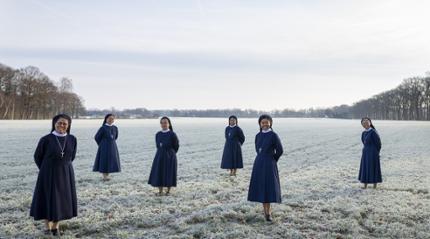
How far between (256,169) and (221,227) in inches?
61.0

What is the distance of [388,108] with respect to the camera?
502 feet

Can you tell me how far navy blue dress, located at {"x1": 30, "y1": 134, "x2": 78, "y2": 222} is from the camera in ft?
25.2

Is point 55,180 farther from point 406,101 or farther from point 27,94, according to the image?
point 406,101

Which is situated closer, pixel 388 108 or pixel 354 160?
pixel 354 160

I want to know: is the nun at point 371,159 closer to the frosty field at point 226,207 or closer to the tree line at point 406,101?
the frosty field at point 226,207

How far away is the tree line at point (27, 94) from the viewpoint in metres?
107

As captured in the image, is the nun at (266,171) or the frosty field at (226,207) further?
the nun at (266,171)

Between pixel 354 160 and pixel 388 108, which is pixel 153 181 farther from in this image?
pixel 388 108

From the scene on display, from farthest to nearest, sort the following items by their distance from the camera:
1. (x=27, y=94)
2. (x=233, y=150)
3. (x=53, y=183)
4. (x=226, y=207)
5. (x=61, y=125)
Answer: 1. (x=27, y=94)
2. (x=233, y=150)
3. (x=226, y=207)
4. (x=61, y=125)
5. (x=53, y=183)

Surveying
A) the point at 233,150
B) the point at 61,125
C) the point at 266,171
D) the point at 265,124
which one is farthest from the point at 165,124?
the point at 233,150

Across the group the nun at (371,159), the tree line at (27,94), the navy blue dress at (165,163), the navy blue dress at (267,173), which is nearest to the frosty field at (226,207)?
the nun at (371,159)

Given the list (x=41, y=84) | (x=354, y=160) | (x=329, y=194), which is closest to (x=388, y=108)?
(x=41, y=84)

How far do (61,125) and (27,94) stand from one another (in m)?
118

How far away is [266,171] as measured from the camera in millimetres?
9055
